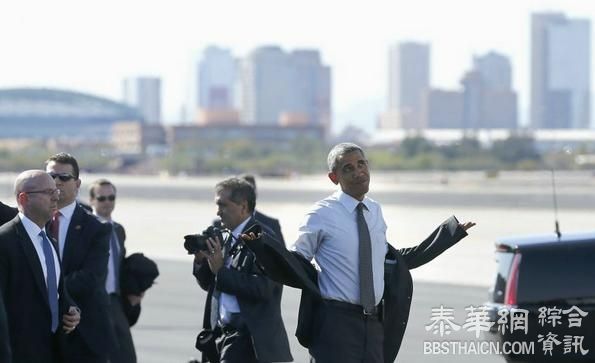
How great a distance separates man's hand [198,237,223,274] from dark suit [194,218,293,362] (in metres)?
0.05

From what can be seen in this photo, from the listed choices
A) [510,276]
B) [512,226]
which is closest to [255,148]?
[512,226]

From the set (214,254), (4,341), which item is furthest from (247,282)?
(4,341)

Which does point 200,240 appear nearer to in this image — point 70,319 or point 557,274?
point 70,319

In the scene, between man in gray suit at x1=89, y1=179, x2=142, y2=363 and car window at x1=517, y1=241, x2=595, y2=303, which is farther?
car window at x1=517, y1=241, x2=595, y2=303

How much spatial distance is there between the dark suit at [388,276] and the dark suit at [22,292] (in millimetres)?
1126

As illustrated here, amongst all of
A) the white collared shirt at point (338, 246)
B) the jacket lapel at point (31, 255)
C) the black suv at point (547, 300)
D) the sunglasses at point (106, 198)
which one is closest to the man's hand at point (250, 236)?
the white collared shirt at point (338, 246)

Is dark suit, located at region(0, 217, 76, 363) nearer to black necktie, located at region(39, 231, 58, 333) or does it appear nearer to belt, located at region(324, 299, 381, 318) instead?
black necktie, located at region(39, 231, 58, 333)

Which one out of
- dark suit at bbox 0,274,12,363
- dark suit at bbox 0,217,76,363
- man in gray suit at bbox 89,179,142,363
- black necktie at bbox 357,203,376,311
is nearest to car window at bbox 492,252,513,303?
man in gray suit at bbox 89,179,142,363

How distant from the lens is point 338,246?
6.34 metres

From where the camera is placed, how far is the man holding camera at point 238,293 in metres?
6.99

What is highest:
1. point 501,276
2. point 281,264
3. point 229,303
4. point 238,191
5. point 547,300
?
point 238,191

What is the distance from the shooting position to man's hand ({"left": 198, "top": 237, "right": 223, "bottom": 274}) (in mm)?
6891

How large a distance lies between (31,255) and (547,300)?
15.3 feet

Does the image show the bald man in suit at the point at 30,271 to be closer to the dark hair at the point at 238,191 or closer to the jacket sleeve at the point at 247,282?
the jacket sleeve at the point at 247,282
